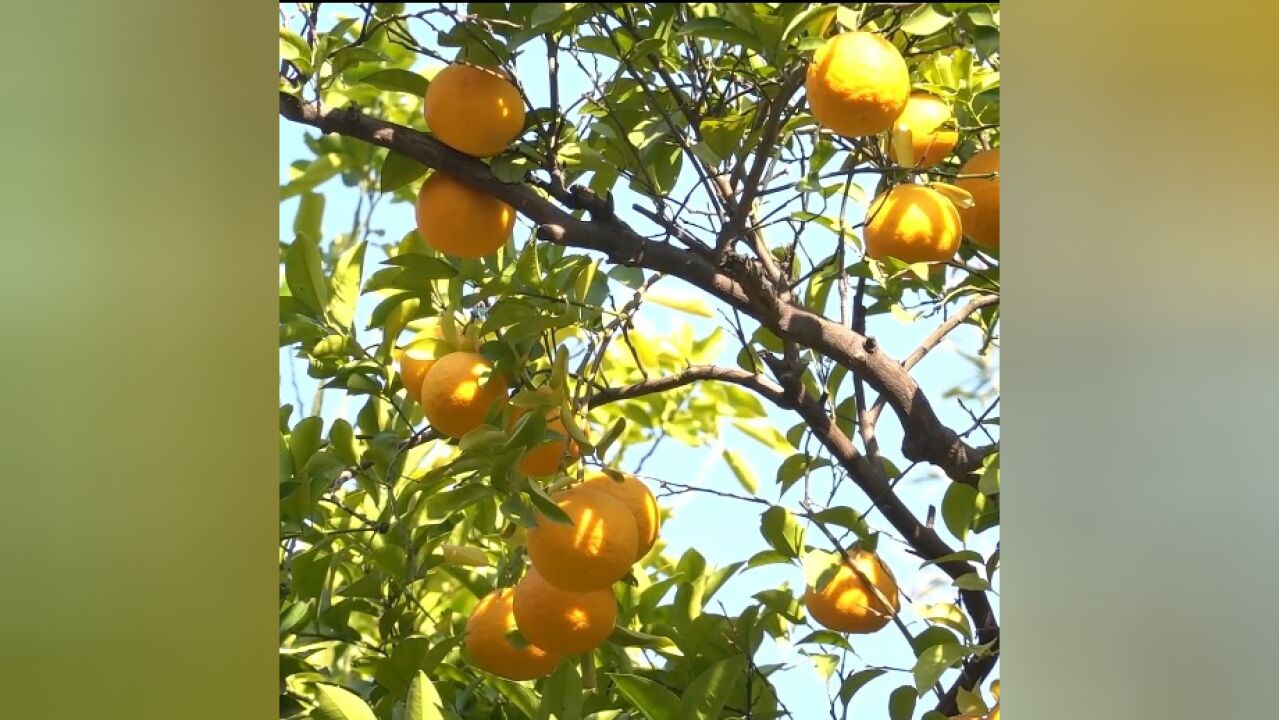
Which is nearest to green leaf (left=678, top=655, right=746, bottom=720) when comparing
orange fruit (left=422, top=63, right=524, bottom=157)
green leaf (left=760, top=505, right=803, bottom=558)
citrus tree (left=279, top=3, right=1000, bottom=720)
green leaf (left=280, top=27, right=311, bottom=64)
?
citrus tree (left=279, top=3, right=1000, bottom=720)

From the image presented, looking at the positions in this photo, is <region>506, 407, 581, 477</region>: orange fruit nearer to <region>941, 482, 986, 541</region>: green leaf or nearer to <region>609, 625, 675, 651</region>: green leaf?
<region>609, 625, 675, 651</region>: green leaf

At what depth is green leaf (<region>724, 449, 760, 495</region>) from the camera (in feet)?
4.65

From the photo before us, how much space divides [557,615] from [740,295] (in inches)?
12.7

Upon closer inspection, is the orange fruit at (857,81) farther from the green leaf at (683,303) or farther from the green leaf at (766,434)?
the green leaf at (766,434)

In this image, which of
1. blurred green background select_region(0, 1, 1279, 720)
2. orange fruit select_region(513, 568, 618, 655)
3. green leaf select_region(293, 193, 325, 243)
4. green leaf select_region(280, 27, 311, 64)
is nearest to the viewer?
blurred green background select_region(0, 1, 1279, 720)

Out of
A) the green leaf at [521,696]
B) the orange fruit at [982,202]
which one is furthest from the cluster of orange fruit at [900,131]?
the green leaf at [521,696]

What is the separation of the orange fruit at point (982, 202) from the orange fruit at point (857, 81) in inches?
7.2

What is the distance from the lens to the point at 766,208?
134 centimetres

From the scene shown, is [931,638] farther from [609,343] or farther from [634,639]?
[609,343]

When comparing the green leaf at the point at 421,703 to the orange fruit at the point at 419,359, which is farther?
the orange fruit at the point at 419,359

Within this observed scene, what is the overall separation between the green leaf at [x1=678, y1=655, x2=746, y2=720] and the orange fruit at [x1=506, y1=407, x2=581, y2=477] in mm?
199
